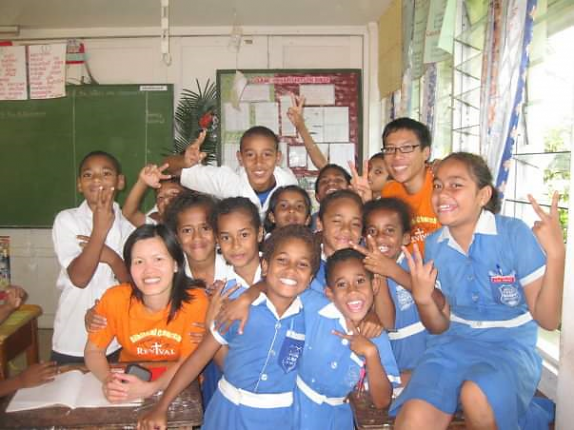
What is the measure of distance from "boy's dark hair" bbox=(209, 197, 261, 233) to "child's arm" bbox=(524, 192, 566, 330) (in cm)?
100

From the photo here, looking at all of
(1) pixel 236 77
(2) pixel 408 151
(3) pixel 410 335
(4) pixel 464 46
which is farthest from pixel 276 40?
(3) pixel 410 335

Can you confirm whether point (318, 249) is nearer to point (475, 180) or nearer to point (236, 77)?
point (475, 180)

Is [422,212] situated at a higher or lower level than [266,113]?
lower

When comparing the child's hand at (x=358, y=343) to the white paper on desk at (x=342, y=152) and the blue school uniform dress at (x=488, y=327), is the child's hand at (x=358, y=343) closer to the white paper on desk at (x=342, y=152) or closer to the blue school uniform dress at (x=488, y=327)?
the blue school uniform dress at (x=488, y=327)

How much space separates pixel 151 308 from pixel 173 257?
200 millimetres

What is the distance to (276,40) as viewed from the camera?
4586 mm

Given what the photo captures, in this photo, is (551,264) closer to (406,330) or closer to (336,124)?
(406,330)

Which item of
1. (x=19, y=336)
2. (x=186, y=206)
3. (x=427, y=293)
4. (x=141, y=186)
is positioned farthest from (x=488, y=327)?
(x=19, y=336)

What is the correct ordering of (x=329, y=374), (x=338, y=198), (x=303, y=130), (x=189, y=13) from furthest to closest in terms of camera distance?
(x=189, y=13)
(x=303, y=130)
(x=338, y=198)
(x=329, y=374)

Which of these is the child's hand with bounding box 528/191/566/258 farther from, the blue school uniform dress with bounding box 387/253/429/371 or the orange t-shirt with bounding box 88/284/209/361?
the orange t-shirt with bounding box 88/284/209/361

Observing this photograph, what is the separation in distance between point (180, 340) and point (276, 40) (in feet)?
11.8

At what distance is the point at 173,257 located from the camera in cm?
179

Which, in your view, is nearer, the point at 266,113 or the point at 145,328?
the point at 145,328

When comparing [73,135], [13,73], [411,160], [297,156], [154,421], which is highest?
[13,73]
